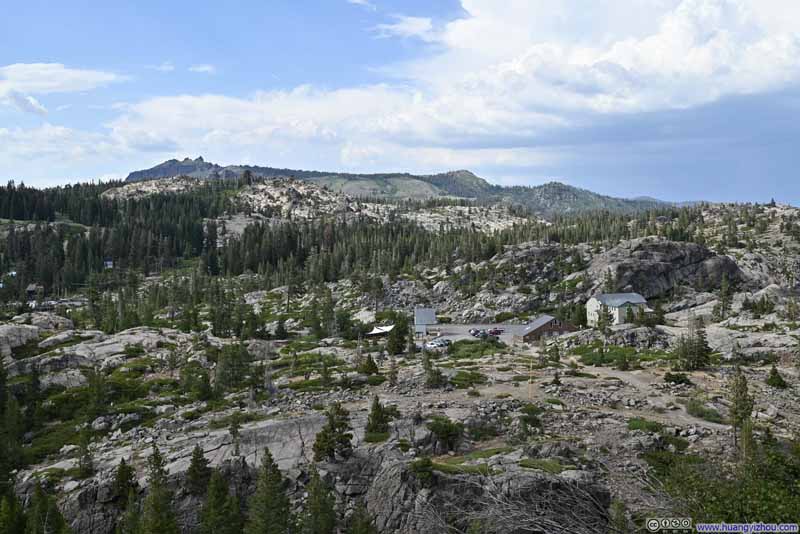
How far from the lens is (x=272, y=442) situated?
1843 inches

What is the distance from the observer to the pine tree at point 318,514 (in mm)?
32875

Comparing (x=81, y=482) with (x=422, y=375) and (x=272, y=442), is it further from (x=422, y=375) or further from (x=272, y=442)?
(x=422, y=375)

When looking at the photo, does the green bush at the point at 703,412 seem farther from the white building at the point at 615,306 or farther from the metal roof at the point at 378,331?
the metal roof at the point at 378,331

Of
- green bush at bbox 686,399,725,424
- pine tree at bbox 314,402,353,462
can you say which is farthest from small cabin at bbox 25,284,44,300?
green bush at bbox 686,399,725,424

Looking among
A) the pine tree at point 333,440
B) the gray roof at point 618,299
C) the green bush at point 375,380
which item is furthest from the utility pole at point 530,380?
the gray roof at point 618,299

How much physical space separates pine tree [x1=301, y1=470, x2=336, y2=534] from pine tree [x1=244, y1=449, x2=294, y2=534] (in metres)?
1.23

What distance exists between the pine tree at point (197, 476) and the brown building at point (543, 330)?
66648mm

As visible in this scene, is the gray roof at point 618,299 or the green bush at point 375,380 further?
the gray roof at point 618,299

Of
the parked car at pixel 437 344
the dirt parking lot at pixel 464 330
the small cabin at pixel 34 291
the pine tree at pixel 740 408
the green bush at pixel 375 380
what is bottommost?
the small cabin at pixel 34 291

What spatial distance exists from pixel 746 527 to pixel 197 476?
36.3 meters

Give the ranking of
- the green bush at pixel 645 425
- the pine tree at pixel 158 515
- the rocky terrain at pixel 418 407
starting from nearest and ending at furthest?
the pine tree at pixel 158 515 < the rocky terrain at pixel 418 407 < the green bush at pixel 645 425

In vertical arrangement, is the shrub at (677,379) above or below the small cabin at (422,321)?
above

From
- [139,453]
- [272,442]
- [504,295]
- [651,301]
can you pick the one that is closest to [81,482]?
[139,453]

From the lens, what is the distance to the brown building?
3898 inches
